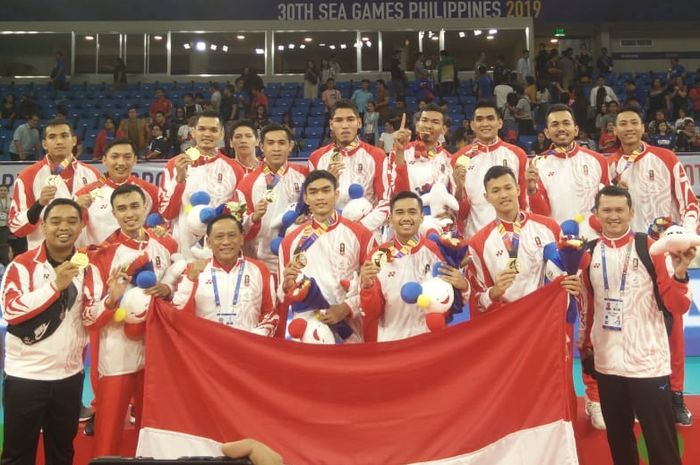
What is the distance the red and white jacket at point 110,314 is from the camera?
3.94 meters

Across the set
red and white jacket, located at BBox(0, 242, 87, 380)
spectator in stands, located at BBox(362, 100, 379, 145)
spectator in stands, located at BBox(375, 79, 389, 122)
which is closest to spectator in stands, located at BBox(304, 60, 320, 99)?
spectator in stands, located at BBox(375, 79, 389, 122)

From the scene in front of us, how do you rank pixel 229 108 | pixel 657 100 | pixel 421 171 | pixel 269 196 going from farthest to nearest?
pixel 657 100
pixel 229 108
pixel 421 171
pixel 269 196

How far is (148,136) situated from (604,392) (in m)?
10.4

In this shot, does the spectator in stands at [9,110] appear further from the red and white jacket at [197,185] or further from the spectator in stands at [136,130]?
the red and white jacket at [197,185]

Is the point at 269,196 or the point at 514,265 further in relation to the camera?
the point at 269,196

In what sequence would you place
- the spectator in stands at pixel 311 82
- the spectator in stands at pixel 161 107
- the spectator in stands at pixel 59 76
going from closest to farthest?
the spectator in stands at pixel 161 107 → the spectator in stands at pixel 311 82 → the spectator in stands at pixel 59 76

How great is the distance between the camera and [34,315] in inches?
148

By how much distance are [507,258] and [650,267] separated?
2.72 feet

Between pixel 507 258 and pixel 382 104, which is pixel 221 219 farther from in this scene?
pixel 382 104

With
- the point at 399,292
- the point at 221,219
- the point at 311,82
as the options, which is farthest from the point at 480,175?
the point at 311,82

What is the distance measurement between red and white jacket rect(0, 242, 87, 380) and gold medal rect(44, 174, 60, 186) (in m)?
1.29

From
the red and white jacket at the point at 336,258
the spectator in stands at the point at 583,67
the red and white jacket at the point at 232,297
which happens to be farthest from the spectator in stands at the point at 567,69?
the red and white jacket at the point at 232,297

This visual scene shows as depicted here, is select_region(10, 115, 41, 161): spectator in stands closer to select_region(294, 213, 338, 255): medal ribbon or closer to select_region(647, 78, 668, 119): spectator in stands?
select_region(294, 213, 338, 255): medal ribbon

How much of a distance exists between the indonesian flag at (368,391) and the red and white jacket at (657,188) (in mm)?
1778
